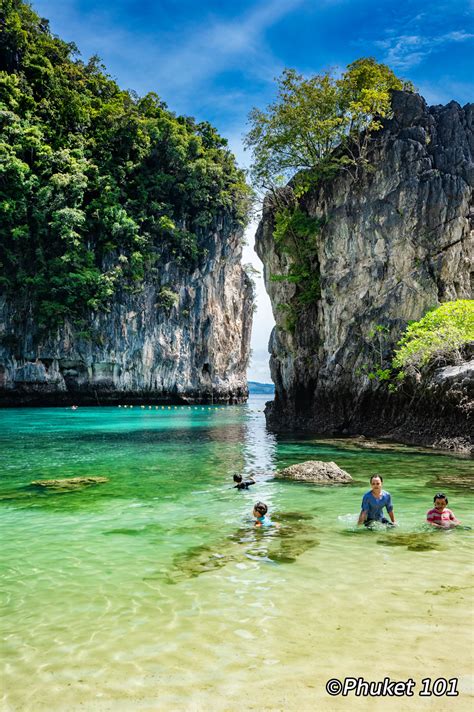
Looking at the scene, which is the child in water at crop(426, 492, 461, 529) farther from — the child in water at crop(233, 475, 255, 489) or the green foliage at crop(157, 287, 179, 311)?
the green foliage at crop(157, 287, 179, 311)

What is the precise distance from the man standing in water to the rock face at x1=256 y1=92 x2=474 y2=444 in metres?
12.3

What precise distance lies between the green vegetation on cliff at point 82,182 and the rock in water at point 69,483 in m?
35.0

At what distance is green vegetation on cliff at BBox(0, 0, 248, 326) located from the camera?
140 ft

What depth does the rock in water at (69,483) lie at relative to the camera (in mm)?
10701

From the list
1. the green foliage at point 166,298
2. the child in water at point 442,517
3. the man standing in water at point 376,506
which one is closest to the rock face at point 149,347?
the green foliage at point 166,298

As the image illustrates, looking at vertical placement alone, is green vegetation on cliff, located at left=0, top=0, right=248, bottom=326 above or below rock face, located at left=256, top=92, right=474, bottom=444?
above

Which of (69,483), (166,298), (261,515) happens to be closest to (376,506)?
(261,515)

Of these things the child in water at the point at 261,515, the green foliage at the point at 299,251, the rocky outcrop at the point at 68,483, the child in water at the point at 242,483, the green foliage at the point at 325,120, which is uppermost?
A: the green foliage at the point at 325,120

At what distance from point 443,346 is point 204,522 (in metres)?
13.0

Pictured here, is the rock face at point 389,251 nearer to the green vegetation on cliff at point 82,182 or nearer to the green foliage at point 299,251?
the green foliage at point 299,251

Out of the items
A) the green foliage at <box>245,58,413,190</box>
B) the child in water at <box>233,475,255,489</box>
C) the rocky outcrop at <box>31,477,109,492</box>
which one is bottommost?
the rocky outcrop at <box>31,477,109,492</box>

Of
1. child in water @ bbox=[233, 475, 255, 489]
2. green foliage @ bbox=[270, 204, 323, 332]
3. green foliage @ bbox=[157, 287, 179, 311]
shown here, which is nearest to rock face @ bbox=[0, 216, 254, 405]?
green foliage @ bbox=[157, 287, 179, 311]

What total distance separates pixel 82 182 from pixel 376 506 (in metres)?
43.1

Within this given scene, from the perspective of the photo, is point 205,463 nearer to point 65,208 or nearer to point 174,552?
point 174,552
